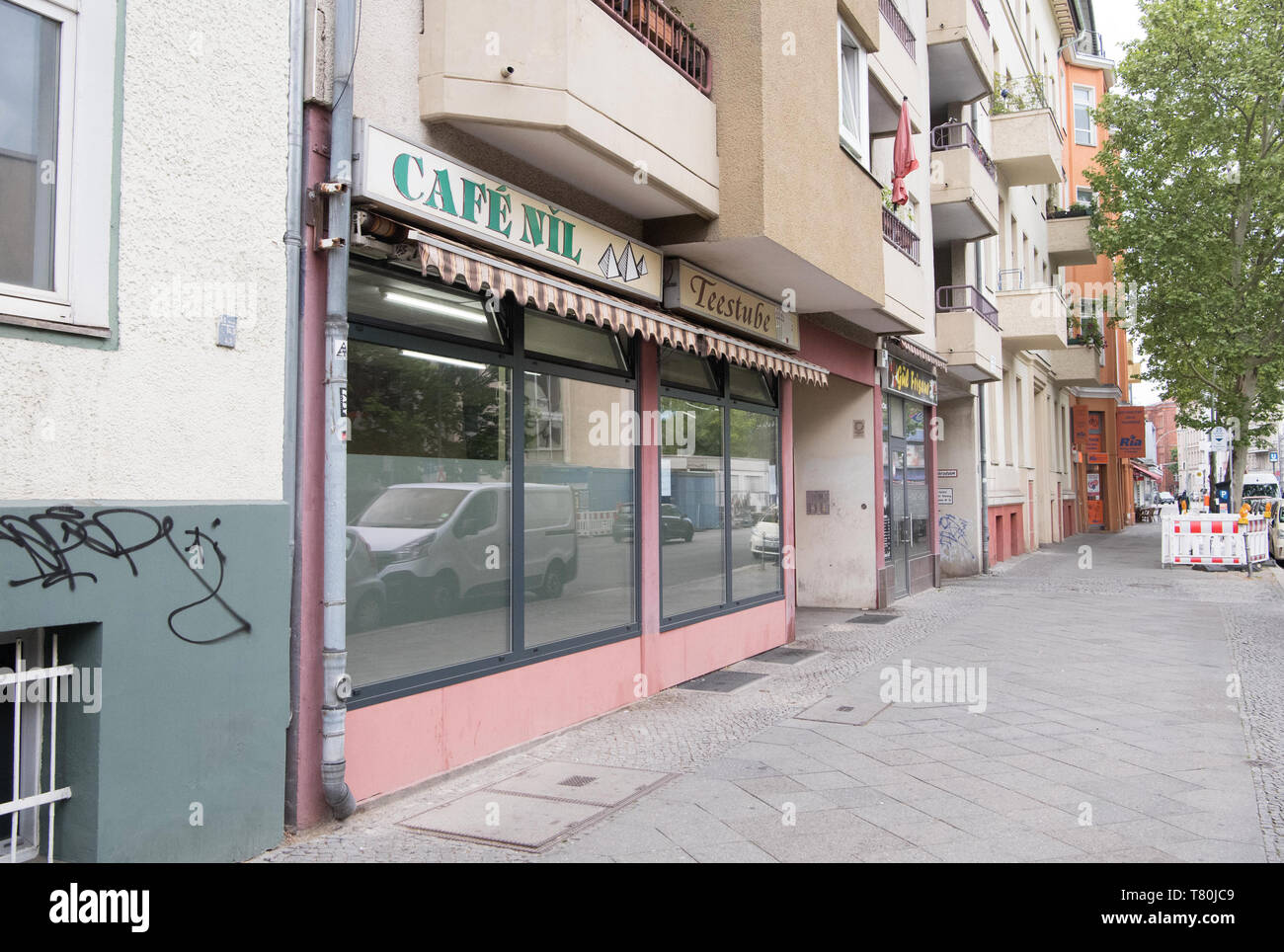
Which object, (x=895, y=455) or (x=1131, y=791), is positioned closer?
(x=1131, y=791)

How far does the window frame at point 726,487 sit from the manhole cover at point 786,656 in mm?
535

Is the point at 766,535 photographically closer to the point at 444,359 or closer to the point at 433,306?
the point at 444,359

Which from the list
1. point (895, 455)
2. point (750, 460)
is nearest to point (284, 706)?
point (750, 460)

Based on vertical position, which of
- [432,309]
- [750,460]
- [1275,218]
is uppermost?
[1275,218]

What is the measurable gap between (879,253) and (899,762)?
631cm

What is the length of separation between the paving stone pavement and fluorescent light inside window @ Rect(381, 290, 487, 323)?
9.16 feet

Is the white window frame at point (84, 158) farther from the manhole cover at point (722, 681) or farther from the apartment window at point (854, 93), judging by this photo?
the apartment window at point (854, 93)

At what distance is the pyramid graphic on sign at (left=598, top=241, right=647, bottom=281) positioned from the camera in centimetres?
716

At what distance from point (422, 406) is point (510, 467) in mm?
970

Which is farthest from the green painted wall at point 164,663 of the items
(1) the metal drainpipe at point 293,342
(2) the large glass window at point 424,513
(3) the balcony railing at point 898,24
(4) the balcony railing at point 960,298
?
(4) the balcony railing at point 960,298

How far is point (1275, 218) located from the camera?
78.9 feet

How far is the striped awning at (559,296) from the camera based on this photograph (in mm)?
5262
